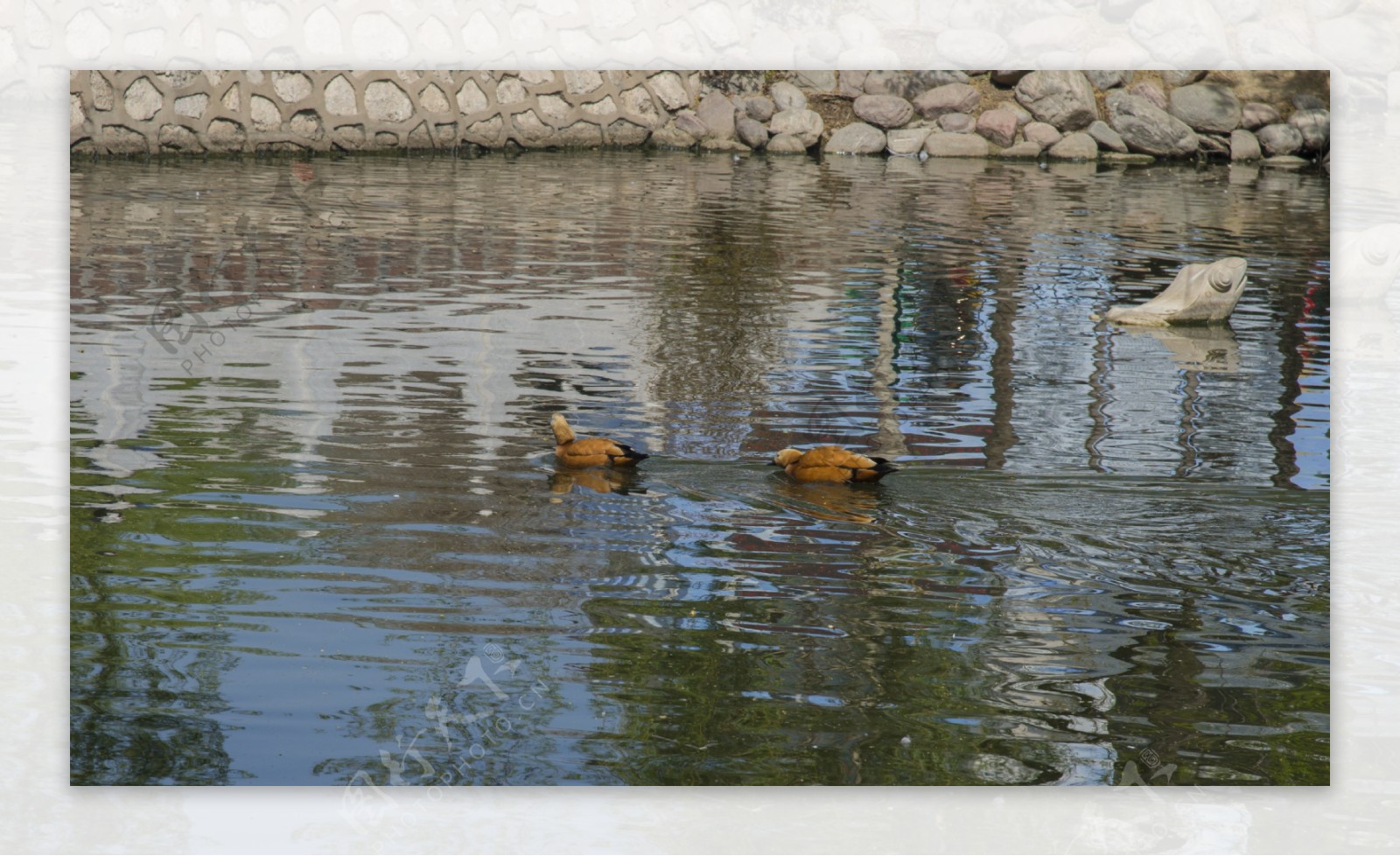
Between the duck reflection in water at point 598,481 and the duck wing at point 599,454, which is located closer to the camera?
the duck reflection in water at point 598,481

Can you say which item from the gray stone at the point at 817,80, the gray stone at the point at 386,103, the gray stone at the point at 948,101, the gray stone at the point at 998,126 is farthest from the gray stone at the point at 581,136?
the gray stone at the point at 998,126

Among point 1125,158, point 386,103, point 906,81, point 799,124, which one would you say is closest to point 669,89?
point 906,81

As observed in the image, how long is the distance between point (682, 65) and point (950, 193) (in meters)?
4.56

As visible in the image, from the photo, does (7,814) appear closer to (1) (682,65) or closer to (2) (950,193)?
(1) (682,65)

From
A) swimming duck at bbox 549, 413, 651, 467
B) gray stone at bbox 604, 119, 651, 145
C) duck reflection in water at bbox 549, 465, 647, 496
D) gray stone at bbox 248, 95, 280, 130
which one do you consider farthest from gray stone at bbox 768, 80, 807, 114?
duck reflection in water at bbox 549, 465, 647, 496

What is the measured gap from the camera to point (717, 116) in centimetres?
817

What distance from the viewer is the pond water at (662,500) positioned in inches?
149

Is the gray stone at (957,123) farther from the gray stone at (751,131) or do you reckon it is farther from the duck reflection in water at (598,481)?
the duck reflection in water at (598,481)

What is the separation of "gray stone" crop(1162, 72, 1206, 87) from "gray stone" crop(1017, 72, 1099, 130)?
12.3 inches

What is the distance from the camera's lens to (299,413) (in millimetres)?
5754

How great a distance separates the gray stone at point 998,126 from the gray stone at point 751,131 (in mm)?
1152

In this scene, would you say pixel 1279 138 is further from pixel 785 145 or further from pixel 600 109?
pixel 785 145

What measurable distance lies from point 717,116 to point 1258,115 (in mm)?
2906

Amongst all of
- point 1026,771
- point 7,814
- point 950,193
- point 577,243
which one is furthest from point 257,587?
point 950,193
